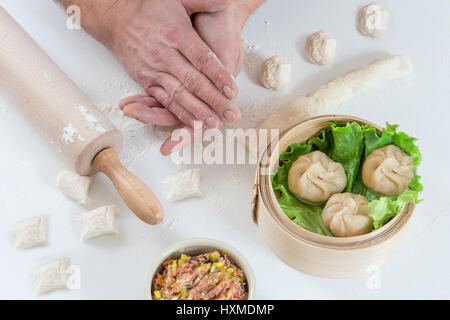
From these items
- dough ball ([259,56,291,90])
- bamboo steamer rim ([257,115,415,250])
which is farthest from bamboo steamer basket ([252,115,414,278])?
dough ball ([259,56,291,90])

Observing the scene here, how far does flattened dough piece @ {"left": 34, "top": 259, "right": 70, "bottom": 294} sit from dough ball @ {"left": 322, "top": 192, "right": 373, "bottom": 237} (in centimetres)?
77

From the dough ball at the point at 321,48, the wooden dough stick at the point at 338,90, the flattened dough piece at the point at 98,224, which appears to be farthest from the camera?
the dough ball at the point at 321,48

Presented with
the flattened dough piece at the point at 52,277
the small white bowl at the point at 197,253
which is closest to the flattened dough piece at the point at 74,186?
the flattened dough piece at the point at 52,277

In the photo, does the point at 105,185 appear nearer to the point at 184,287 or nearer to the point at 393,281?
the point at 184,287

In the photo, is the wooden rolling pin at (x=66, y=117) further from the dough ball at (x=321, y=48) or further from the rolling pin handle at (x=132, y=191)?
the dough ball at (x=321, y=48)

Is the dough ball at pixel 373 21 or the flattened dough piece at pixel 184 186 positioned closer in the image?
the flattened dough piece at pixel 184 186

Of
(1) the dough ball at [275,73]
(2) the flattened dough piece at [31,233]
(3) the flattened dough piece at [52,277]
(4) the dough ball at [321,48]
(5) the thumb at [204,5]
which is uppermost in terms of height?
(5) the thumb at [204,5]

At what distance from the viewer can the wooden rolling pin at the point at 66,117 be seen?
1.64 m

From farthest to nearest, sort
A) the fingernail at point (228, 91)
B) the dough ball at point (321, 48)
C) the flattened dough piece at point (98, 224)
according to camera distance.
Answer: the dough ball at point (321, 48) < the fingernail at point (228, 91) < the flattened dough piece at point (98, 224)

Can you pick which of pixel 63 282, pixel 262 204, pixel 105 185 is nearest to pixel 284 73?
pixel 262 204

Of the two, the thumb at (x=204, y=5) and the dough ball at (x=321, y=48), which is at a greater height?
the thumb at (x=204, y=5)

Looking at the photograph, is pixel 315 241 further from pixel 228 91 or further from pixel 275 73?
pixel 275 73

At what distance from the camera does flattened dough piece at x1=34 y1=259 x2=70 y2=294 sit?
1.59m
